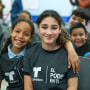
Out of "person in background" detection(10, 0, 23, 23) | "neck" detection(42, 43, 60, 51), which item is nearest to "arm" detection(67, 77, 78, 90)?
"neck" detection(42, 43, 60, 51)

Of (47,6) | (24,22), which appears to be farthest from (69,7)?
(24,22)

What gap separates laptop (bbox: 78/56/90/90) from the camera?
1.25 m

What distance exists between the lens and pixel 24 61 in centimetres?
123

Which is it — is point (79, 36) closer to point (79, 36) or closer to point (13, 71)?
point (79, 36)

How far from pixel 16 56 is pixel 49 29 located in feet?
1.17

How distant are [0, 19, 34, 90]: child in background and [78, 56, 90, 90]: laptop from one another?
0.44 metres

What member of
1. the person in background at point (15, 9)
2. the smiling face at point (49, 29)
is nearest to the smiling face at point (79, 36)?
the smiling face at point (49, 29)

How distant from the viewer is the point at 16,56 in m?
1.36

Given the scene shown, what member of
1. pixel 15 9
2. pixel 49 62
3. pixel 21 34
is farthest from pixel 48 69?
pixel 15 9

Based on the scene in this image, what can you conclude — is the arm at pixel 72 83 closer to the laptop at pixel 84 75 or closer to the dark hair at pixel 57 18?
the laptop at pixel 84 75

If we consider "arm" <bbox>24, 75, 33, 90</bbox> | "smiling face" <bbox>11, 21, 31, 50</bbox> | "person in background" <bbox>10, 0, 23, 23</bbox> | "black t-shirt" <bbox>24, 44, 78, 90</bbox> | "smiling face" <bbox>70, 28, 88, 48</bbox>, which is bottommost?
"arm" <bbox>24, 75, 33, 90</bbox>

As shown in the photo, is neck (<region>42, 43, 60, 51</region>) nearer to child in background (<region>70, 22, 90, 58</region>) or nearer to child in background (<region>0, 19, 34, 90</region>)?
child in background (<region>0, 19, 34, 90</region>)

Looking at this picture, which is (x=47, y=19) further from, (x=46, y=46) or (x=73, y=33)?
(x=73, y=33)

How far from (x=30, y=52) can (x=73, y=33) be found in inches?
27.0
